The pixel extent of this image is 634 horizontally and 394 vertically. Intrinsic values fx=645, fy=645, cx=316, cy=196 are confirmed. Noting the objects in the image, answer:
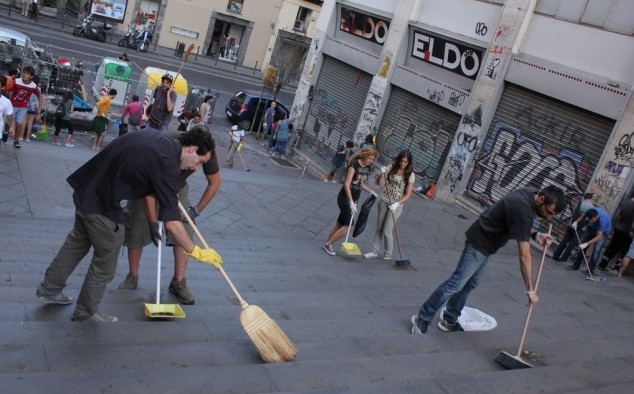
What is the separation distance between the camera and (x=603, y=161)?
11281 millimetres

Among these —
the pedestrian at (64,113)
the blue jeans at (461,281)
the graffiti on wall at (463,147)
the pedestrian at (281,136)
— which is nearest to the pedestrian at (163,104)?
the pedestrian at (64,113)

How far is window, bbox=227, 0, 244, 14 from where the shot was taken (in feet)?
121

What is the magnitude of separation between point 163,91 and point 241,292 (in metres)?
5.50

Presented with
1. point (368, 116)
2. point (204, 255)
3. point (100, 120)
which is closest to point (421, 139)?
point (368, 116)

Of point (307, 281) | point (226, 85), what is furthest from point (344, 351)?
point (226, 85)

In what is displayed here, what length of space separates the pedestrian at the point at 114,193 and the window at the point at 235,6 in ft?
113

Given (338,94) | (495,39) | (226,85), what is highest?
(495,39)

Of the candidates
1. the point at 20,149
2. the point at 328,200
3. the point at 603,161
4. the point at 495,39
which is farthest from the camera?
the point at 495,39

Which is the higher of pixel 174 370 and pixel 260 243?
pixel 174 370

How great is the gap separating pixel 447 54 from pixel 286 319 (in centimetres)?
1125

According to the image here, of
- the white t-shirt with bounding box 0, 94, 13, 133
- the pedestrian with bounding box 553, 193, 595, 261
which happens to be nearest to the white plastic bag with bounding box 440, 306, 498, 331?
the pedestrian with bounding box 553, 193, 595, 261

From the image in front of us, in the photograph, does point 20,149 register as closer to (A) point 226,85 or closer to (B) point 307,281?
(B) point 307,281

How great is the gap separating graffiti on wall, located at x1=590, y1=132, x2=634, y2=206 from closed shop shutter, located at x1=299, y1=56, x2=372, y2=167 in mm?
7673

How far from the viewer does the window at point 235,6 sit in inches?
1455
